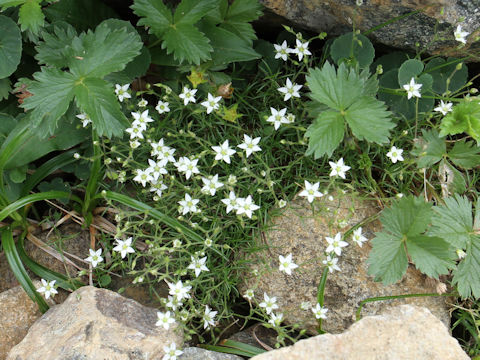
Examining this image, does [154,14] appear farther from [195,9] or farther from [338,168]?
[338,168]

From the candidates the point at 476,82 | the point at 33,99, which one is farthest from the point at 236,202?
the point at 476,82

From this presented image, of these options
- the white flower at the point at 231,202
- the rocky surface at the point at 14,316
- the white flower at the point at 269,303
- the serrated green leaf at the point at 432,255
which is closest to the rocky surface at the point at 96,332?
the rocky surface at the point at 14,316

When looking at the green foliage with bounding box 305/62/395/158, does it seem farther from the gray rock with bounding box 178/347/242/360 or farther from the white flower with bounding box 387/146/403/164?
the gray rock with bounding box 178/347/242/360

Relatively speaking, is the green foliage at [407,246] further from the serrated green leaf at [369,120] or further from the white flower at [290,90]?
the white flower at [290,90]

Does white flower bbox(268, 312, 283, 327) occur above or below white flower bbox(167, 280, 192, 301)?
below

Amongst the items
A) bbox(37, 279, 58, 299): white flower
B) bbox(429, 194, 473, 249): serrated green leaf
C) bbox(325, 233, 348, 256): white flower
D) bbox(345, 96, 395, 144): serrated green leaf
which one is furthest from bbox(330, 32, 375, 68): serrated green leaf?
bbox(37, 279, 58, 299): white flower

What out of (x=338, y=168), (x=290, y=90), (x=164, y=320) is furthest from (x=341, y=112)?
(x=164, y=320)
